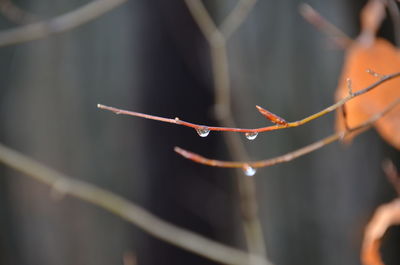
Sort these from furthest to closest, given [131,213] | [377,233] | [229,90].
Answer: [229,90]
[131,213]
[377,233]

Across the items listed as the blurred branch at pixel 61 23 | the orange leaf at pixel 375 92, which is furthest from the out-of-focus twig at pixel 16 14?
the orange leaf at pixel 375 92

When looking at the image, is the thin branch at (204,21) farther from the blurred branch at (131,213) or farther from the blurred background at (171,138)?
the blurred branch at (131,213)

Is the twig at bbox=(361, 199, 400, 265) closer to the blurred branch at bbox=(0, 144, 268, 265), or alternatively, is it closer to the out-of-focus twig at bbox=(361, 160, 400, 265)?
the out-of-focus twig at bbox=(361, 160, 400, 265)

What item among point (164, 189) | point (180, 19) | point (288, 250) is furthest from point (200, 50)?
point (288, 250)

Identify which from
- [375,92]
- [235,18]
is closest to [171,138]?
[235,18]

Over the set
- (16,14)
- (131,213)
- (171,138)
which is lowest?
(131,213)

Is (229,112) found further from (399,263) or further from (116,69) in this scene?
(399,263)

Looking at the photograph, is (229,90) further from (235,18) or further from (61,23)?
(61,23)
